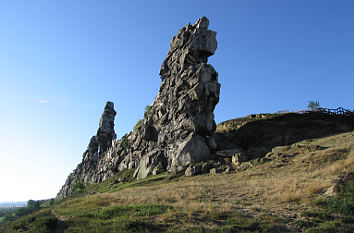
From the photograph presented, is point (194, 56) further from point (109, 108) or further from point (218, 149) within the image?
point (109, 108)

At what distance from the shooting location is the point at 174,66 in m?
65.6

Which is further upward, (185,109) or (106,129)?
(106,129)

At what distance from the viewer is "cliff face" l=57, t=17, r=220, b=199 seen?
164 ft

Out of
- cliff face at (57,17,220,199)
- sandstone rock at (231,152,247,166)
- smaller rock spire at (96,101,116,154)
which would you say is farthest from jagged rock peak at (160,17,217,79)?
smaller rock spire at (96,101,116,154)

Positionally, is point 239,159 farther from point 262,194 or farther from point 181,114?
point 262,194

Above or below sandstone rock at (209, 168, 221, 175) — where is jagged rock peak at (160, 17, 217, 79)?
above

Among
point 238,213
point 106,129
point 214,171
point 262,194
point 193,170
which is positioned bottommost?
point 238,213

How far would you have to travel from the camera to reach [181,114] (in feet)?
182

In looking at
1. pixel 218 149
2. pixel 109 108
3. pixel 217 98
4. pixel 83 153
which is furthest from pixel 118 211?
pixel 83 153

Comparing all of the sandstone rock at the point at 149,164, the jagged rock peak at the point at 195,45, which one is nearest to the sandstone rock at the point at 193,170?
the sandstone rock at the point at 149,164

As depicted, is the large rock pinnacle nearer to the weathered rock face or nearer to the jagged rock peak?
the jagged rock peak

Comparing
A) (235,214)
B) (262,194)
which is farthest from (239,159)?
(235,214)

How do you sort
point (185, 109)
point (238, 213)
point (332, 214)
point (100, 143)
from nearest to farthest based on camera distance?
point (332, 214)
point (238, 213)
point (185, 109)
point (100, 143)

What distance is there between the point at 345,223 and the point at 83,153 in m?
125
